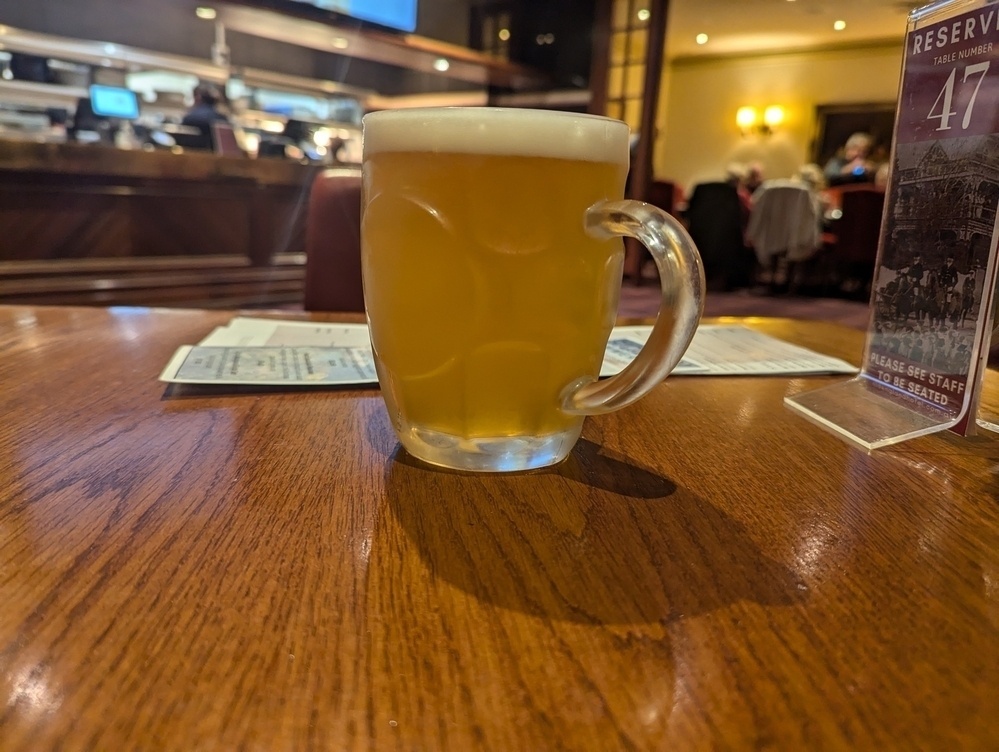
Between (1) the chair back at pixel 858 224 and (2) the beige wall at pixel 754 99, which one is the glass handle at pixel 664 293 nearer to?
(1) the chair back at pixel 858 224

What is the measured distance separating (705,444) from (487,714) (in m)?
0.28

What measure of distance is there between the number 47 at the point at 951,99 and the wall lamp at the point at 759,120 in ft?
27.4

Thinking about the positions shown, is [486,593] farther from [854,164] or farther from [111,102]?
[854,164]

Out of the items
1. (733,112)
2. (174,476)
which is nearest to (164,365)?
(174,476)

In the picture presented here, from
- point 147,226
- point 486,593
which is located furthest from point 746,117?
point 486,593

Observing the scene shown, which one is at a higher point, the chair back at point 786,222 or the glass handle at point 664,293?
the chair back at point 786,222

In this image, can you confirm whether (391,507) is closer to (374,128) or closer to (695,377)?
(374,128)

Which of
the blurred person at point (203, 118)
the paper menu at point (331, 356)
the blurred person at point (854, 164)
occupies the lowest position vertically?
the paper menu at point (331, 356)

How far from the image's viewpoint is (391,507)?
0.33 meters

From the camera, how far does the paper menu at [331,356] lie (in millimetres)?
560

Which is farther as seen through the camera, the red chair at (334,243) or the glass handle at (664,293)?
the red chair at (334,243)

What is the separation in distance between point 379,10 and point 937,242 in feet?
15.6

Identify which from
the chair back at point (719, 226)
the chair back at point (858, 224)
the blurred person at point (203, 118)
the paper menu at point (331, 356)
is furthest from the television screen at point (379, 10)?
the paper menu at point (331, 356)

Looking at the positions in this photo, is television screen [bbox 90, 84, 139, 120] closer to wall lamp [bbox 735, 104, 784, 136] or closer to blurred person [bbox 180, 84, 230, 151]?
blurred person [bbox 180, 84, 230, 151]
